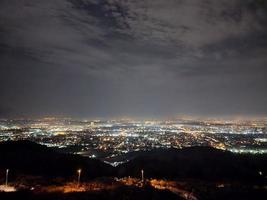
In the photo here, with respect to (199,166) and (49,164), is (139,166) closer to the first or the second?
(199,166)

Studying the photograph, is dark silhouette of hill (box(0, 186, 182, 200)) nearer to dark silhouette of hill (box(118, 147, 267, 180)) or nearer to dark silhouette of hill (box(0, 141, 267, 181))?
dark silhouette of hill (box(0, 141, 267, 181))

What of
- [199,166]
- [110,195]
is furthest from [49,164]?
[199,166]

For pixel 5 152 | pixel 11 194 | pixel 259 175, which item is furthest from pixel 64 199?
pixel 259 175

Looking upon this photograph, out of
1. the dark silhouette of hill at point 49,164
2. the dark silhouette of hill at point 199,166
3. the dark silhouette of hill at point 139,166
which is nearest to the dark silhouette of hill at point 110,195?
the dark silhouette of hill at point 49,164

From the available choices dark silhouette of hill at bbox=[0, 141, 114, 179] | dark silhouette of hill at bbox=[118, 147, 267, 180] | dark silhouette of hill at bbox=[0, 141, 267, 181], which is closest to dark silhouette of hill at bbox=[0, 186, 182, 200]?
dark silhouette of hill at bbox=[0, 141, 114, 179]

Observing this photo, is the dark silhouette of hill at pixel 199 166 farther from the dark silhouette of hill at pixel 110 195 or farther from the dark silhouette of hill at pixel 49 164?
the dark silhouette of hill at pixel 110 195

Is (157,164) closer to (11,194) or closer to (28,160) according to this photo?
(28,160)

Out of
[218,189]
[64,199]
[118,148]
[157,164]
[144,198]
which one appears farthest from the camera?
[118,148]
